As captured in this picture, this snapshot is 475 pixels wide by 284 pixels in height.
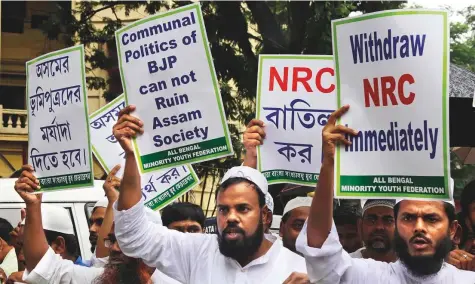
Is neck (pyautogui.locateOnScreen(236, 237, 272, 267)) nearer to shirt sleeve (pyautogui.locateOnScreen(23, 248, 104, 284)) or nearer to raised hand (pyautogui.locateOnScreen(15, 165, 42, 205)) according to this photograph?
shirt sleeve (pyautogui.locateOnScreen(23, 248, 104, 284))

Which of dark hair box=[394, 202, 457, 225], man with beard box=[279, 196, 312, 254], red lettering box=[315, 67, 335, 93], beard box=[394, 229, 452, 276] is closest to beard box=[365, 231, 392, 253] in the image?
man with beard box=[279, 196, 312, 254]

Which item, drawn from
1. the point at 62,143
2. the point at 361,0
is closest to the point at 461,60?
the point at 361,0

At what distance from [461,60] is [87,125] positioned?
27.4m

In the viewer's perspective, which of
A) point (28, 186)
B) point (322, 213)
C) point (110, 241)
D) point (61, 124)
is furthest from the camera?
point (61, 124)

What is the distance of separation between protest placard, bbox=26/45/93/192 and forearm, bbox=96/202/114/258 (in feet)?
0.71

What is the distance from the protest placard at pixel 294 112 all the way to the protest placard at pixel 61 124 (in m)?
1.06

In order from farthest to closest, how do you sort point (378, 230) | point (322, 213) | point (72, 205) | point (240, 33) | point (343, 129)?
1. point (240, 33)
2. point (72, 205)
3. point (378, 230)
4. point (343, 129)
5. point (322, 213)

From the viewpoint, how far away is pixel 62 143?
5930 millimetres

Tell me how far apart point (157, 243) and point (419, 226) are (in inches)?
50.5

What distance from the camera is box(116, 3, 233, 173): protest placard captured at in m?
5.37

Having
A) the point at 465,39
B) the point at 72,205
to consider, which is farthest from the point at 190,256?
the point at 465,39

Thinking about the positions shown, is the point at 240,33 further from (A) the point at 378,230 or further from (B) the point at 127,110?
(B) the point at 127,110

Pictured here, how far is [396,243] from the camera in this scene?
437 cm

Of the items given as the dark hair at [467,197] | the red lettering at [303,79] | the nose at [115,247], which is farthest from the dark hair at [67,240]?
the dark hair at [467,197]
